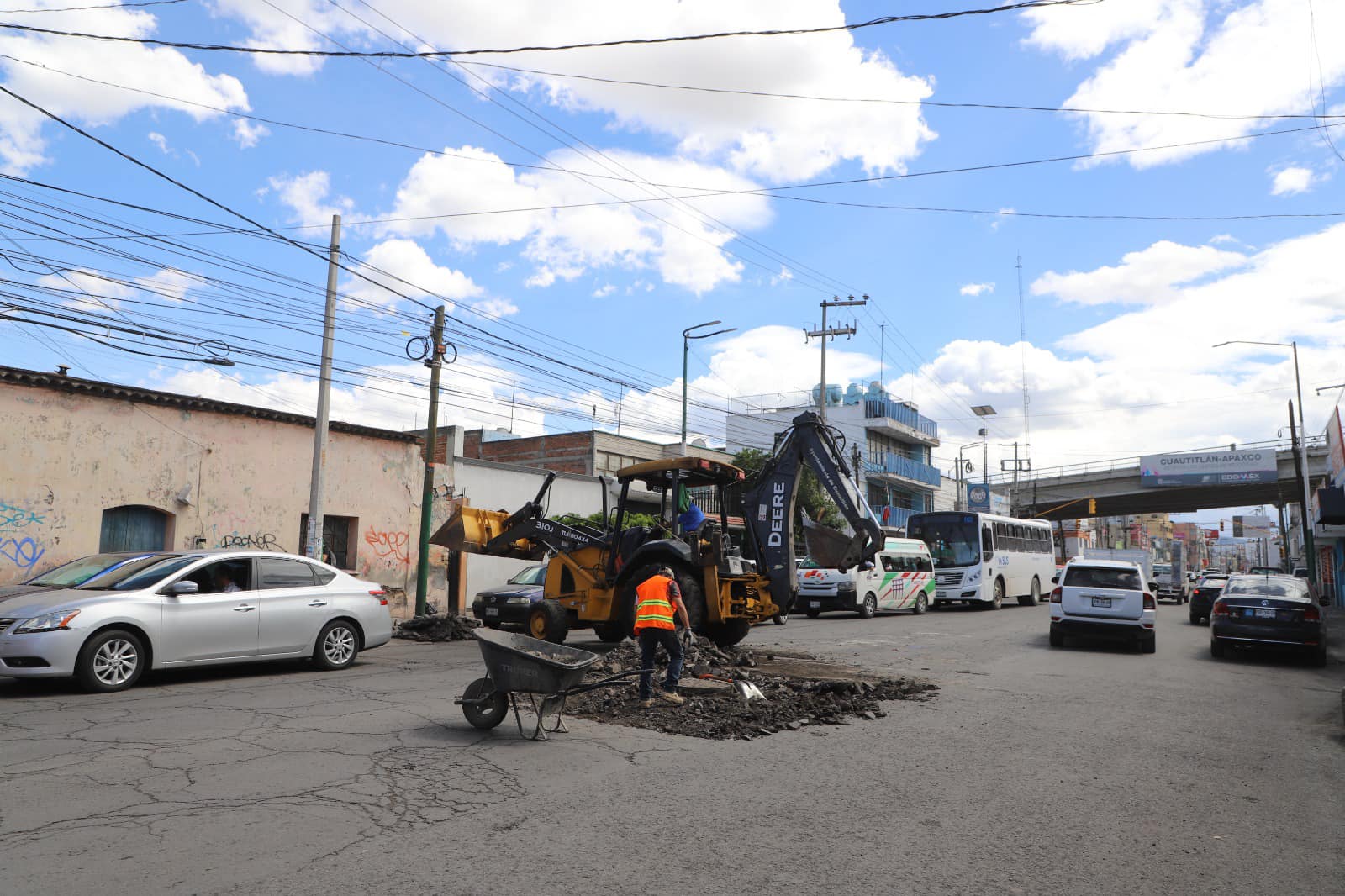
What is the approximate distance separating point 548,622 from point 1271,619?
11.9 m

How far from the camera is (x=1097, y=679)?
12555 mm

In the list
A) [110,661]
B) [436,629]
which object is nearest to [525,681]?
[110,661]

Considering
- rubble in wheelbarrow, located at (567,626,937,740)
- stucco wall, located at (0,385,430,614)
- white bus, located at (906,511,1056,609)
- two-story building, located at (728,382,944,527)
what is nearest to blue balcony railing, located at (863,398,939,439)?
two-story building, located at (728,382,944,527)

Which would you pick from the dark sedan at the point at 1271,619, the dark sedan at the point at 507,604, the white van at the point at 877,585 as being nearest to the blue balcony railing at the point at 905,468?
the white van at the point at 877,585

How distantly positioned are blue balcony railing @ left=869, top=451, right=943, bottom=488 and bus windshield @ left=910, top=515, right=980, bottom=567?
23050 mm

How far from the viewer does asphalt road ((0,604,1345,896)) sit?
15.2 feet

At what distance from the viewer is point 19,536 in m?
16.0

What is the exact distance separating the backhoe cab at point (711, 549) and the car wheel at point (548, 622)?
16 millimetres

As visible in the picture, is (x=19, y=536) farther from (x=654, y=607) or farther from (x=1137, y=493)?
(x=1137, y=493)

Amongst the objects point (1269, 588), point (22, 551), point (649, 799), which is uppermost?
point (22, 551)

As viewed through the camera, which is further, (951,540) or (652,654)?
(951,540)

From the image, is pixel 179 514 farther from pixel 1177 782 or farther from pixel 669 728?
pixel 1177 782

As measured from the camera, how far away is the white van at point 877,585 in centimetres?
2706

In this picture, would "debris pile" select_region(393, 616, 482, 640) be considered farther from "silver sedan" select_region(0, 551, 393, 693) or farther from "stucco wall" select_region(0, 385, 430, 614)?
"silver sedan" select_region(0, 551, 393, 693)
